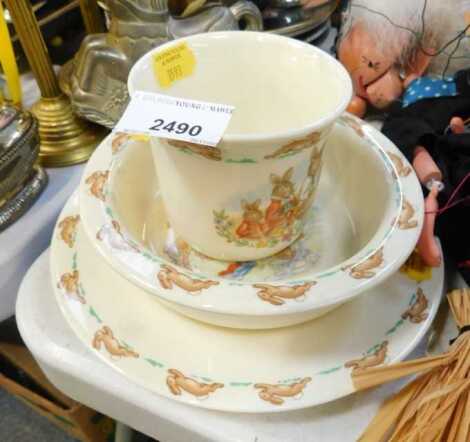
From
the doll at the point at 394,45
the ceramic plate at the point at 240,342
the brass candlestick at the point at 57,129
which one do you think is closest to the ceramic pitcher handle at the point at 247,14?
the doll at the point at 394,45

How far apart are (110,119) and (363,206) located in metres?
0.33

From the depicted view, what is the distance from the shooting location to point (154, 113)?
0.34m

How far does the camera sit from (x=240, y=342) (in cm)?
37

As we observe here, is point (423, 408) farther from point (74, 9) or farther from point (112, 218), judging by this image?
point (74, 9)

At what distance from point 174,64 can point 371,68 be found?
299 millimetres

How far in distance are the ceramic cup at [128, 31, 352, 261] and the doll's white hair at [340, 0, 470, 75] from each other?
0.72 ft

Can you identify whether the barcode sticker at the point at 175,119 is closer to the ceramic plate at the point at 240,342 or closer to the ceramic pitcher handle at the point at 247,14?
the ceramic plate at the point at 240,342

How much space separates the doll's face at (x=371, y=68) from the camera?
0.60m

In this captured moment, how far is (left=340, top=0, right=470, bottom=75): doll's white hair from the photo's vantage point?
0.56m

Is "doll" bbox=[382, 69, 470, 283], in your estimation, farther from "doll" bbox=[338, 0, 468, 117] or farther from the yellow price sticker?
the yellow price sticker

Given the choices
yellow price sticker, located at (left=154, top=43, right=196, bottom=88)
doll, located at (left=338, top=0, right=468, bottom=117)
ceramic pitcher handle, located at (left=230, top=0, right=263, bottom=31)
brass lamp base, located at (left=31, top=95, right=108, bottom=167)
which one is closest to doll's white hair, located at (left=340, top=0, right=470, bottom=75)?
doll, located at (left=338, top=0, right=468, bottom=117)

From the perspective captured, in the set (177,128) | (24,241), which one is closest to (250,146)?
(177,128)

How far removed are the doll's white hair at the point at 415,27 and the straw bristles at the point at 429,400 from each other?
0.35 m

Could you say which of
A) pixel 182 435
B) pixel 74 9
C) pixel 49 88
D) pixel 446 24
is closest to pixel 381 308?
pixel 182 435
